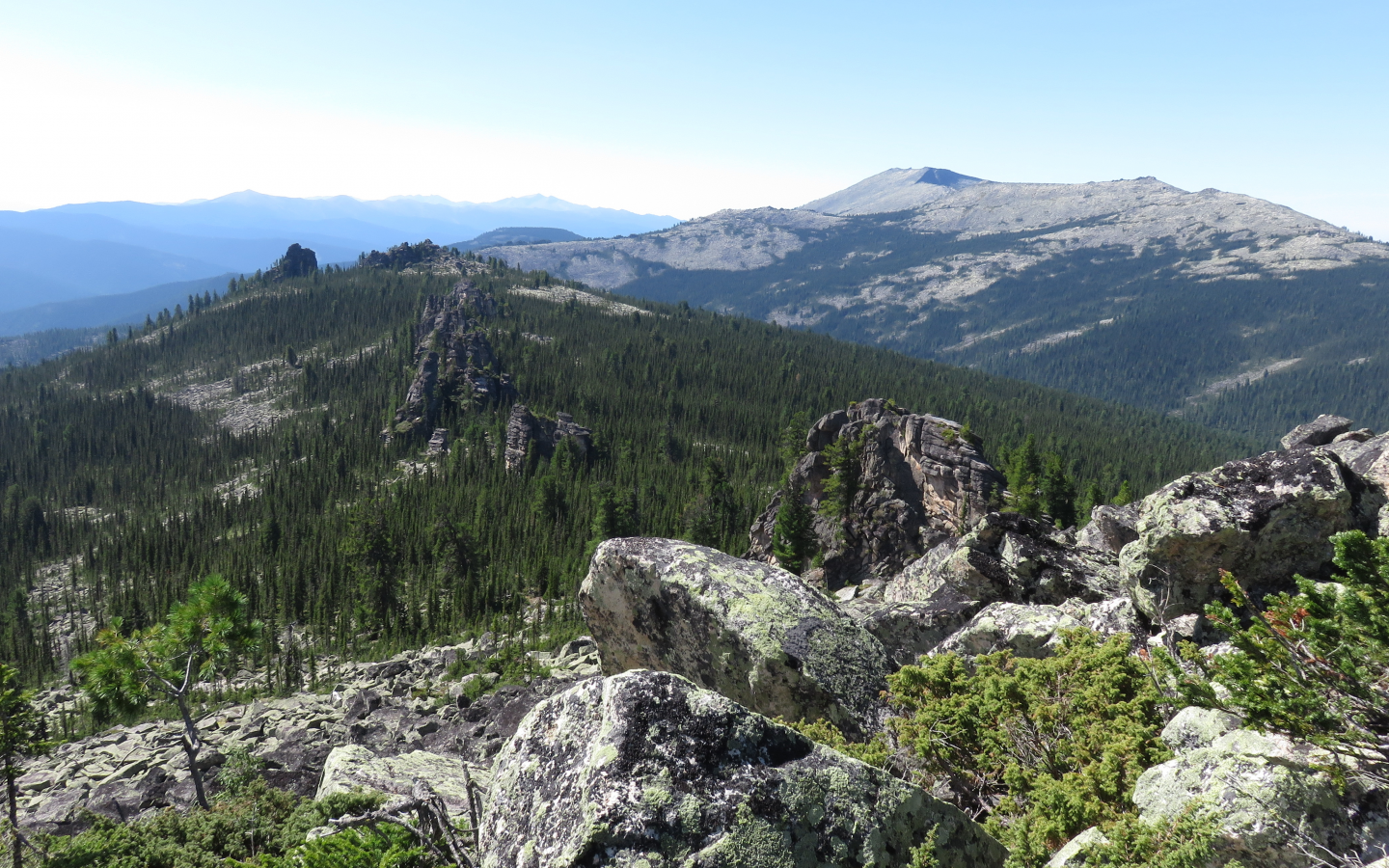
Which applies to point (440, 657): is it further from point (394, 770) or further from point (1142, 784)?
point (1142, 784)

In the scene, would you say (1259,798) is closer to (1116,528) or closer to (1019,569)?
(1019,569)

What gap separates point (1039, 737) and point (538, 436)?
12335 centimetres

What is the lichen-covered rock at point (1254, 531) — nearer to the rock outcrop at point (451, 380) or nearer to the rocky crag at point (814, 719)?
the rocky crag at point (814, 719)

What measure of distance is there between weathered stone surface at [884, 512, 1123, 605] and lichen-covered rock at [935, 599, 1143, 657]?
157 inches

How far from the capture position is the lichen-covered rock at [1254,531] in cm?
1402

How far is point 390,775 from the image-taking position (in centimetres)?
1680

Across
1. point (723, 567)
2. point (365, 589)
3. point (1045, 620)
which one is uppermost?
point (723, 567)

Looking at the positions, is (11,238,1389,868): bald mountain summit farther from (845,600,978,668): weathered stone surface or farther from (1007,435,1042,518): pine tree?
(1007,435,1042,518): pine tree

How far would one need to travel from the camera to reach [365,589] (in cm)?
7419

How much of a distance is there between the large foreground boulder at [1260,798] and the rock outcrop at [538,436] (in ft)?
382

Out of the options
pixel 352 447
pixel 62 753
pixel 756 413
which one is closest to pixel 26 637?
pixel 62 753

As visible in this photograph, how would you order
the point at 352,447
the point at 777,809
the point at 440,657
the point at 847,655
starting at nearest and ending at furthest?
the point at 777,809, the point at 847,655, the point at 440,657, the point at 352,447

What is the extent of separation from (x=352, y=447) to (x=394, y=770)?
142965mm

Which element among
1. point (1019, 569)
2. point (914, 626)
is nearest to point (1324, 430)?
point (1019, 569)
